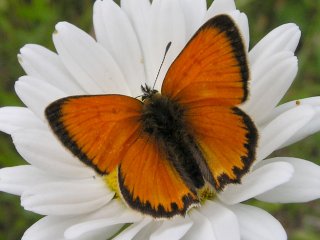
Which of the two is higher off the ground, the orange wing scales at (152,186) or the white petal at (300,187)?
the orange wing scales at (152,186)

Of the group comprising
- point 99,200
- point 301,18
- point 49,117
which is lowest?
point 301,18

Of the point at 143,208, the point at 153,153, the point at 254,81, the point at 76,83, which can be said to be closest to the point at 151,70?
the point at 76,83

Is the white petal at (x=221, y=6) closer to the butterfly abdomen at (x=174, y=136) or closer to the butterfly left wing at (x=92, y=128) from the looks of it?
the butterfly abdomen at (x=174, y=136)

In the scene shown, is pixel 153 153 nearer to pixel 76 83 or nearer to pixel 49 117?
pixel 49 117

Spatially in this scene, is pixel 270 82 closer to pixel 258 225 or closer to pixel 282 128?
pixel 282 128

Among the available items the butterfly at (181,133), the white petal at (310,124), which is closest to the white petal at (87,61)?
the butterfly at (181,133)

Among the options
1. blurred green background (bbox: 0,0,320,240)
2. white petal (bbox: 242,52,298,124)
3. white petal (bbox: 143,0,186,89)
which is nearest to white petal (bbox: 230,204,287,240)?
white petal (bbox: 242,52,298,124)

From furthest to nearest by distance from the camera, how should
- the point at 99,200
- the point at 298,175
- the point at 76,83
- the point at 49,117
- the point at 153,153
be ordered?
the point at 76,83
the point at 99,200
the point at 298,175
the point at 153,153
the point at 49,117
